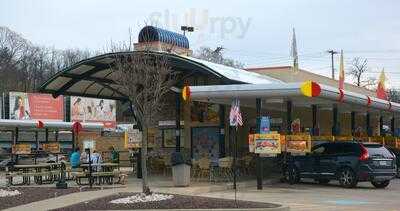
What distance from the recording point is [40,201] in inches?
746

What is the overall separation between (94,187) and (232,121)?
18.8 feet

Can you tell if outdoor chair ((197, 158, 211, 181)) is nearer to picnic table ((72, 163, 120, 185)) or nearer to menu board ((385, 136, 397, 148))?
picnic table ((72, 163, 120, 185))

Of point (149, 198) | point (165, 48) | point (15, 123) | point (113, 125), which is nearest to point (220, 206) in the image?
point (149, 198)

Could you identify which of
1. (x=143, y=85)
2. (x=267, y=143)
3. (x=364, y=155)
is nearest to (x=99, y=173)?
(x=143, y=85)

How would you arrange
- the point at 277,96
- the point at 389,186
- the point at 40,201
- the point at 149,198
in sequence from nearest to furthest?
1. the point at 149,198
2. the point at 40,201
3. the point at 277,96
4. the point at 389,186

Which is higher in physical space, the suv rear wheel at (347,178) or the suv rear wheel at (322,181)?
the suv rear wheel at (347,178)

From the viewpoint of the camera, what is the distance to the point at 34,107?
68.7 metres

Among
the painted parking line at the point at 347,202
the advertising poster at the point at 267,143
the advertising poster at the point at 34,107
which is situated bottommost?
the painted parking line at the point at 347,202

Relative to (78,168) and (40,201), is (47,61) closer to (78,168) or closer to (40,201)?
(78,168)

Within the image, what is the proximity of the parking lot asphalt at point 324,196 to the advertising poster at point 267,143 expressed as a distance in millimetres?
1311

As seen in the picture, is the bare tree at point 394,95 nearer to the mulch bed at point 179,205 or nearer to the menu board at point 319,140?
the menu board at point 319,140

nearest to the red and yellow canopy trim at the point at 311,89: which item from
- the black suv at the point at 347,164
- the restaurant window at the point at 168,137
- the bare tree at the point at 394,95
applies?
the black suv at the point at 347,164

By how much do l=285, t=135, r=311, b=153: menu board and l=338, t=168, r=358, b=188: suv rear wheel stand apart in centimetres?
151

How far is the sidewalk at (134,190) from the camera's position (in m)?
18.0
